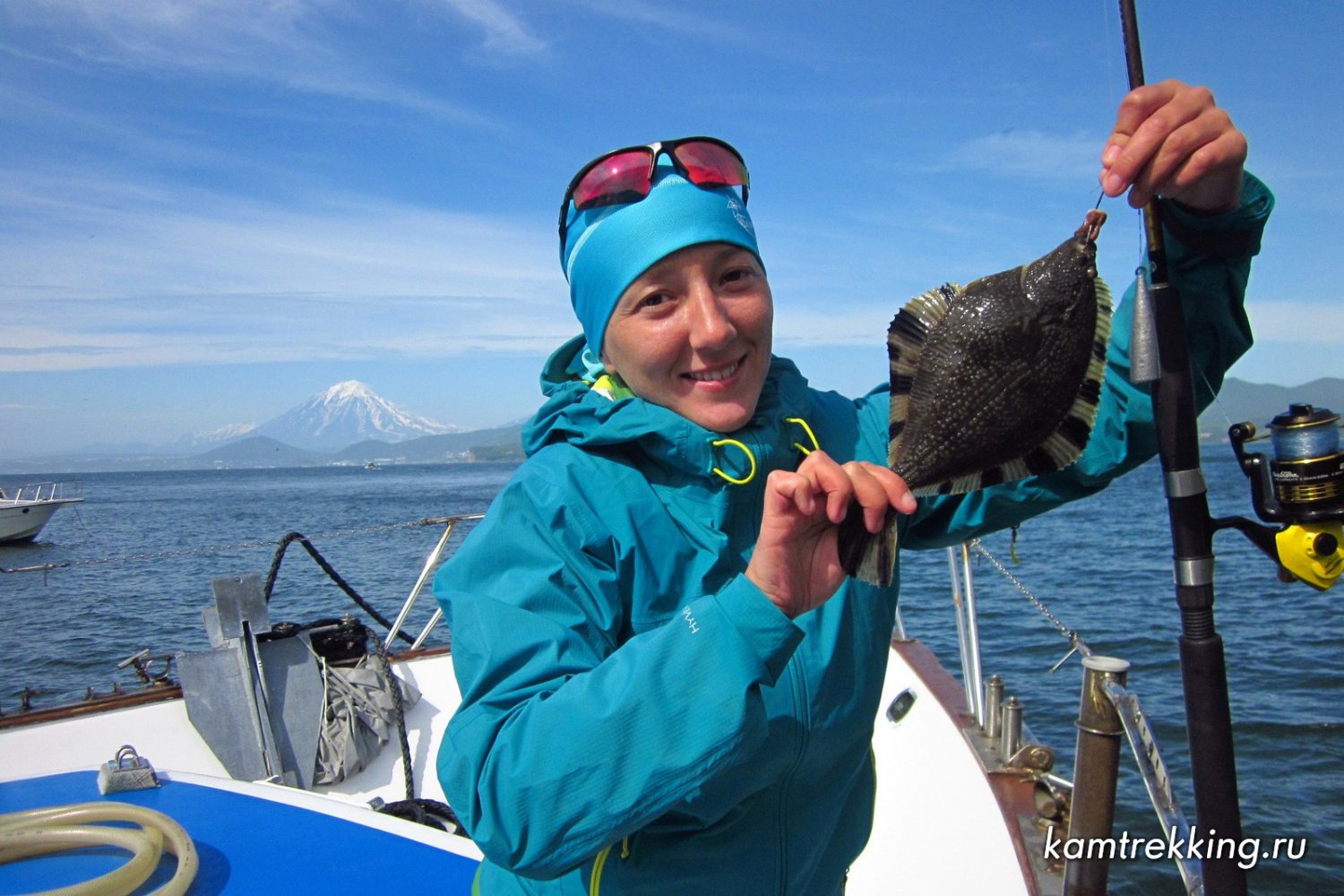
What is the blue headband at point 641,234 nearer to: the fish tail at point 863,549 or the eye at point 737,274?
the eye at point 737,274

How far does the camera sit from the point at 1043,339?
7.27ft

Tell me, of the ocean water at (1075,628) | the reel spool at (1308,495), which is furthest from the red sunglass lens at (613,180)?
the ocean water at (1075,628)

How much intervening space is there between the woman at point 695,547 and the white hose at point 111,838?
191 centimetres

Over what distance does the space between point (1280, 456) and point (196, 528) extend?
178ft

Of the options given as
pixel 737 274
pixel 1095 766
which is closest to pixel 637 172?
pixel 737 274

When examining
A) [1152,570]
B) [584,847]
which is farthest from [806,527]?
[1152,570]

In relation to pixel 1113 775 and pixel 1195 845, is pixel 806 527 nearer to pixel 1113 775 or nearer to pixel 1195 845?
pixel 1195 845

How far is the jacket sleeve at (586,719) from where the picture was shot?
141cm

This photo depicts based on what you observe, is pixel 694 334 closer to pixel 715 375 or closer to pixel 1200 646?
pixel 715 375

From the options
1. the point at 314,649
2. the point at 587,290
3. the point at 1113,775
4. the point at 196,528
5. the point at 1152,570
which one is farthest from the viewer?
the point at 196,528

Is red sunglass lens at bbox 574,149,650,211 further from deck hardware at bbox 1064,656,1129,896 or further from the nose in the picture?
deck hardware at bbox 1064,656,1129,896

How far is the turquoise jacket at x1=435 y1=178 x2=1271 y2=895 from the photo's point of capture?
1.42 meters

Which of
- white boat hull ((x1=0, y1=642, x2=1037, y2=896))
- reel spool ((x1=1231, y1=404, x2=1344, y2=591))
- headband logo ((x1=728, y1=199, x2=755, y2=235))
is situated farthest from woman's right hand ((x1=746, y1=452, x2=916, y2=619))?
white boat hull ((x1=0, y1=642, x2=1037, y2=896))

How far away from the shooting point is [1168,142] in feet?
5.96
